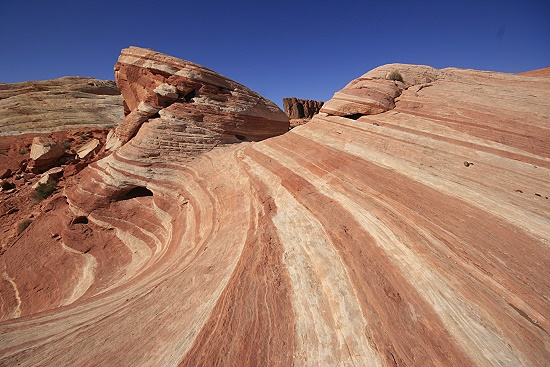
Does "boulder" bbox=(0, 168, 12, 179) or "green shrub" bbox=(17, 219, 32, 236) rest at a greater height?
"boulder" bbox=(0, 168, 12, 179)

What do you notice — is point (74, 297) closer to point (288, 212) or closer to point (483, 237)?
point (288, 212)

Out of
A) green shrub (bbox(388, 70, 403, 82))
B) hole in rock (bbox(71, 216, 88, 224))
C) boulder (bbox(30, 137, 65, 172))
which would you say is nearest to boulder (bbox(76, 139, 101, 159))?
boulder (bbox(30, 137, 65, 172))

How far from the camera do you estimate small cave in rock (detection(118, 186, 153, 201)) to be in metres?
8.96

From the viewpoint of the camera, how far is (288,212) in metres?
4.49

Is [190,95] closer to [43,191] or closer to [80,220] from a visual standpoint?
[80,220]

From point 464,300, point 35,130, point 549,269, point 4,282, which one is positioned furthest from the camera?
point 35,130

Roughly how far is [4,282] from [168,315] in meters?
8.29

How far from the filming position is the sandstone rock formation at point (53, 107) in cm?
2097

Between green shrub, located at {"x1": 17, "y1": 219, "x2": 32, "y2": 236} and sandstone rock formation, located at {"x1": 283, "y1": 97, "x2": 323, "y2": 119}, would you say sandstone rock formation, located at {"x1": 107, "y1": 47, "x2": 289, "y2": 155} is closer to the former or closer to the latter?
green shrub, located at {"x1": 17, "y1": 219, "x2": 32, "y2": 236}

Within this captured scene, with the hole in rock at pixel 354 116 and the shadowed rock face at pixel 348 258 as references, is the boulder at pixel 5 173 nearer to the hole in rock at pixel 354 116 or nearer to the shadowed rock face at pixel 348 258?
the shadowed rock face at pixel 348 258

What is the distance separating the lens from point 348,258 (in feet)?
10.6

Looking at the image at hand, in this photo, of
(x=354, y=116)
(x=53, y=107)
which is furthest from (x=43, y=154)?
(x=53, y=107)

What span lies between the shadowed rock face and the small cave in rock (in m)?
2.02

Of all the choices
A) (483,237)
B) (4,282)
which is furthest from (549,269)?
(4,282)
